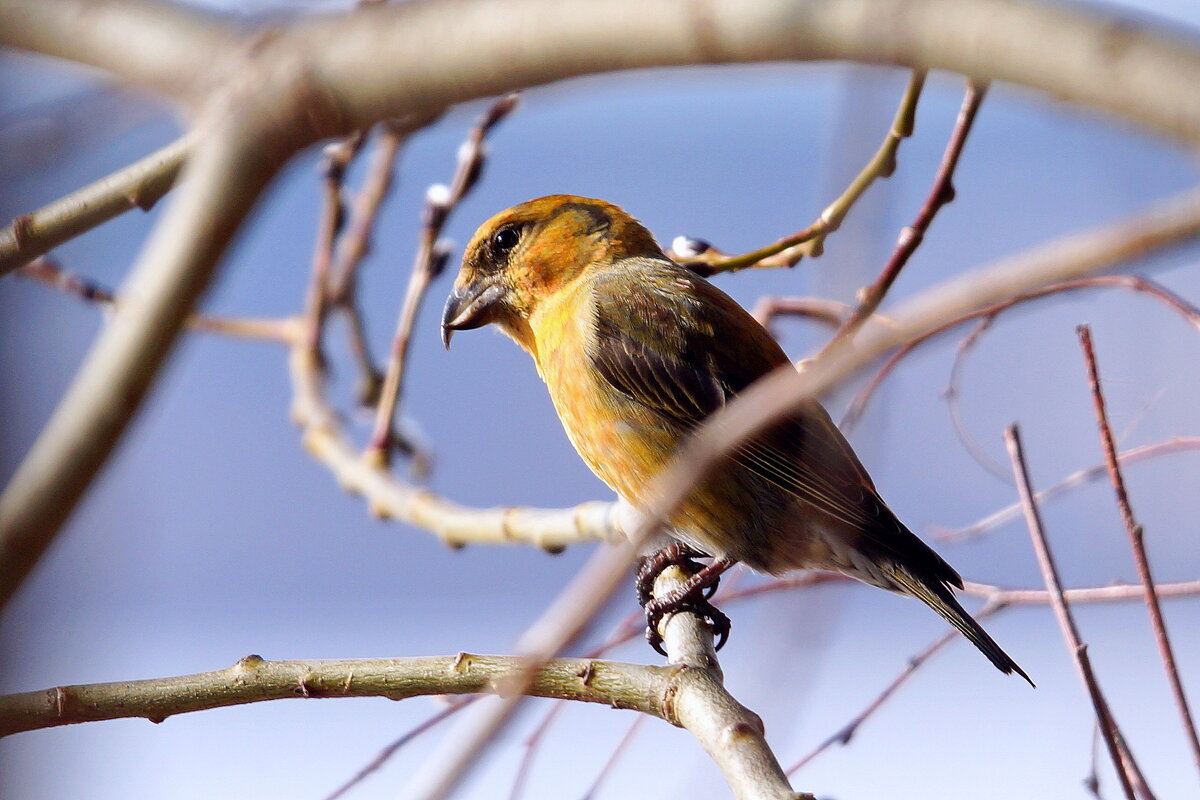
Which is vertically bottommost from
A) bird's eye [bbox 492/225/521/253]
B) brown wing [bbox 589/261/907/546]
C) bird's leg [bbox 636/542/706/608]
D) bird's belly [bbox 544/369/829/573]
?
bird's leg [bbox 636/542/706/608]

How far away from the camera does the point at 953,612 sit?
264 cm

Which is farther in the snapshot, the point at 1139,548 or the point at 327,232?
the point at 327,232

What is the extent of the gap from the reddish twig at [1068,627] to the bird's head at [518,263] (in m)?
1.87

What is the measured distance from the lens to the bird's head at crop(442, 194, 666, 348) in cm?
324

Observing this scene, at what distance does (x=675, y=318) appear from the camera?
3.04m

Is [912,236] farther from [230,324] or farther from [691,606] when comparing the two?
[230,324]

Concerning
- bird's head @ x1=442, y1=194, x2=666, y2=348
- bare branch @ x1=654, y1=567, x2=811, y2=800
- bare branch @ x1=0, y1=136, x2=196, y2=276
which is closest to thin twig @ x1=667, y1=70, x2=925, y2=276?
bird's head @ x1=442, y1=194, x2=666, y2=348

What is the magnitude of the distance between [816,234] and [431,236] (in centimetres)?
106

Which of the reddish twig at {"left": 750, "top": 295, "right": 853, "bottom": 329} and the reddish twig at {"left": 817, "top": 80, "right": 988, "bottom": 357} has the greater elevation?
the reddish twig at {"left": 750, "top": 295, "right": 853, "bottom": 329}

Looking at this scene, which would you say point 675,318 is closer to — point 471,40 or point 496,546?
point 496,546

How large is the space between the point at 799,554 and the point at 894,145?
1.17 m

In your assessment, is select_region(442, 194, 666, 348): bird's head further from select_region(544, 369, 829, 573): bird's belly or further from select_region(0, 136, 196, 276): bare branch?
select_region(0, 136, 196, 276): bare branch

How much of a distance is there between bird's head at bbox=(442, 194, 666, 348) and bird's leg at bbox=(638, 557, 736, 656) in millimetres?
1001

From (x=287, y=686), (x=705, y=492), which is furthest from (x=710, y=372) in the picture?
(x=287, y=686)
